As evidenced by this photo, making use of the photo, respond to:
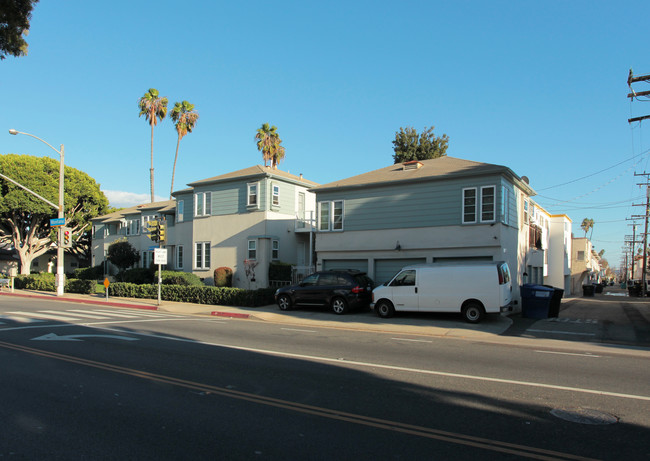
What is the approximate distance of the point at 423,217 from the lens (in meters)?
20.7

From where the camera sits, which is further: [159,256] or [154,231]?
[159,256]

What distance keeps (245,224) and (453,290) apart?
48.5 ft

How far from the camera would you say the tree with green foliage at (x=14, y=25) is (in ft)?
35.8

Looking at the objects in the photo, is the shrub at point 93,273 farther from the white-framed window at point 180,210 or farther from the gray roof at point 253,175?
the gray roof at point 253,175

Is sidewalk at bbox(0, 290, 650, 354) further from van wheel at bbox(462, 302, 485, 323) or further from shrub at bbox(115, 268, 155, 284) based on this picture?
shrub at bbox(115, 268, 155, 284)

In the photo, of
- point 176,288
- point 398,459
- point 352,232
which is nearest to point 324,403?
point 398,459

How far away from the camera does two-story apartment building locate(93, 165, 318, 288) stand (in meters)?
26.6

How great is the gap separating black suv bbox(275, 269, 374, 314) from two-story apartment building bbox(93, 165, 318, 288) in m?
7.09

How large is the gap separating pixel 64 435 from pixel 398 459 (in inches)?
134

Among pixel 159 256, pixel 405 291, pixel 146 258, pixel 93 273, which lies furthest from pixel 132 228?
pixel 405 291

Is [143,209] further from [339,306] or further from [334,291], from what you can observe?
[339,306]

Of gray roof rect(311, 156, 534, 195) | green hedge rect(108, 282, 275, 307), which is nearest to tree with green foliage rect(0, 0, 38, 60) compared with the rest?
green hedge rect(108, 282, 275, 307)

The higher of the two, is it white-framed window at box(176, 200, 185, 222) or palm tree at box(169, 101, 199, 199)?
palm tree at box(169, 101, 199, 199)

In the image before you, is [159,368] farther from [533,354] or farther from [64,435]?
[533,354]
